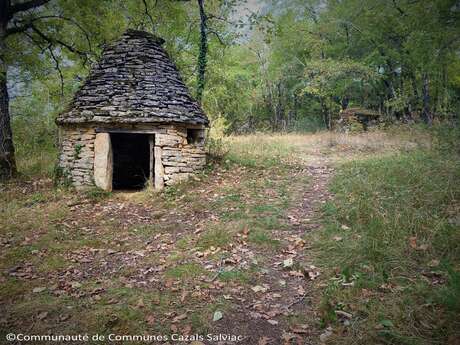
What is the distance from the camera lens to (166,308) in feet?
10.4

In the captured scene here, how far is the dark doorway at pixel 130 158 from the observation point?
33.2 ft

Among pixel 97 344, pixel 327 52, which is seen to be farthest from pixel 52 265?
pixel 327 52

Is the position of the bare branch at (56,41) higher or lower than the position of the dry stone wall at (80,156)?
higher

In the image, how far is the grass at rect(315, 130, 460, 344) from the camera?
241 centimetres

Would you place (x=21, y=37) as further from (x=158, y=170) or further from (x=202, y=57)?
(x=158, y=170)

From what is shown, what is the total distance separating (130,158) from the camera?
10297 mm

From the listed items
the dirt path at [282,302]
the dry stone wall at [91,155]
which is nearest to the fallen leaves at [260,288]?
the dirt path at [282,302]

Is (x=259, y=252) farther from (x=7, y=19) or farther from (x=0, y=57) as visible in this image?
(x=7, y=19)

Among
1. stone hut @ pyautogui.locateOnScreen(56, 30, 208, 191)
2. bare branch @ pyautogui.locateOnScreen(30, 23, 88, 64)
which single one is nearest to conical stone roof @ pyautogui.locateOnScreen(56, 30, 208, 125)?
stone hut @ pyautogui.locateOnScreen(56, 30, 208, 191)

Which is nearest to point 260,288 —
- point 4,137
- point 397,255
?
point 397,255

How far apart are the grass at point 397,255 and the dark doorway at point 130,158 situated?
6944mm

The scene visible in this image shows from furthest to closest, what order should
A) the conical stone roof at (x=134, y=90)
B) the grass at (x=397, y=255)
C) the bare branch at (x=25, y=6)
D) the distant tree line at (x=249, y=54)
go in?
the distant tree line at (x=249, y=54) < the bare branch at (x=25, y=6) < the conical stone roof at (x=134, y=90) < the grass at (x=397, y=255)

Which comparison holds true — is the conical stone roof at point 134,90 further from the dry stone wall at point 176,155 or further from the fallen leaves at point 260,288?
the fallen leaves at point 260,288

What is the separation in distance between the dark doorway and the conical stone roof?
2.42 m
